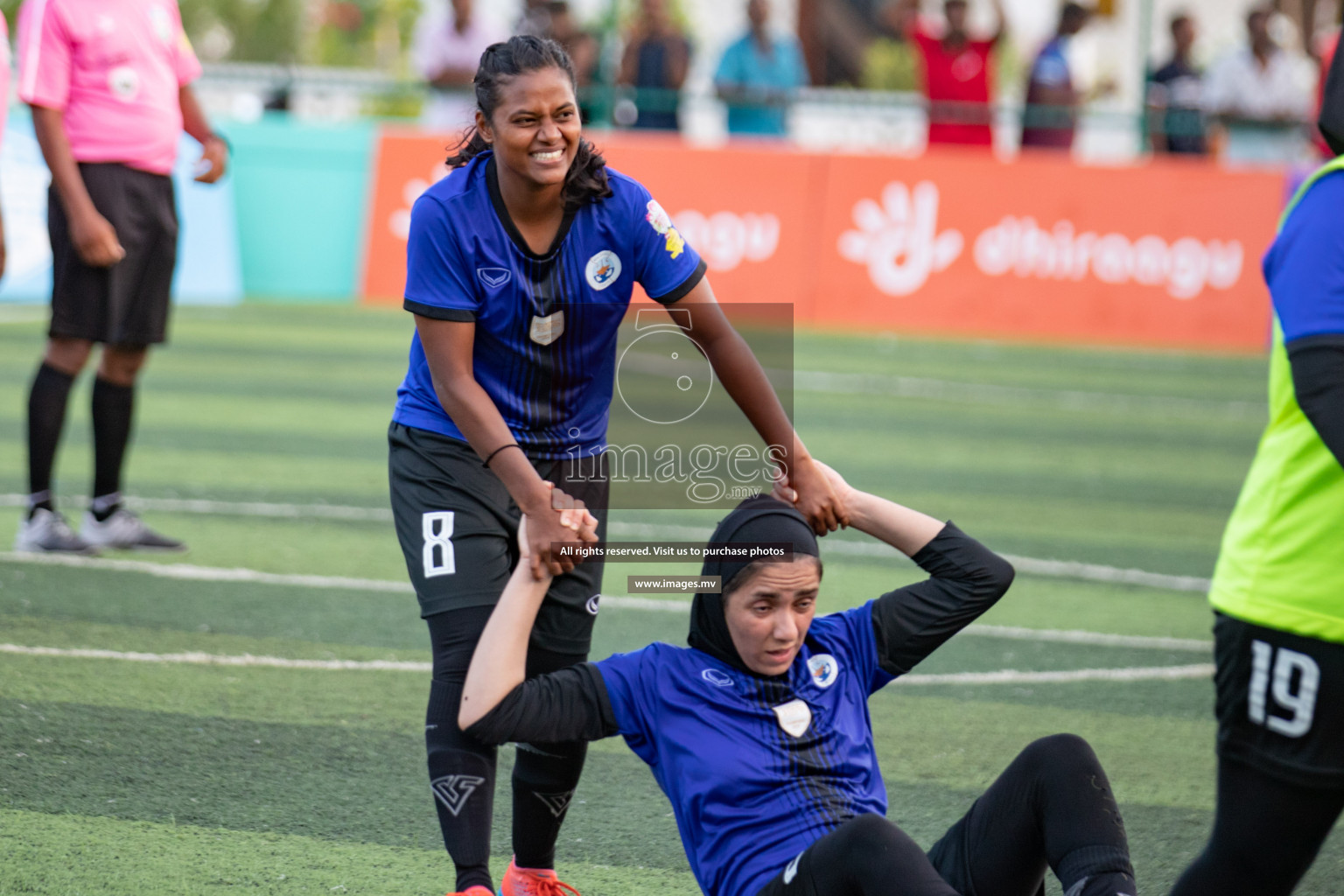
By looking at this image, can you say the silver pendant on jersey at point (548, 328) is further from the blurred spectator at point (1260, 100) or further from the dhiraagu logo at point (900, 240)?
the blurred spectator at point (1260, 100)

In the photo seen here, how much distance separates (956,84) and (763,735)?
15387 millimetres

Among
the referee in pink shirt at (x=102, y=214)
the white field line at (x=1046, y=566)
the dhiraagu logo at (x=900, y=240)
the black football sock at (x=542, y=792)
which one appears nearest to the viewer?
the black football sock at (x=542, y=792)

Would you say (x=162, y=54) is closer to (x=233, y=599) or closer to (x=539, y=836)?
(x=233, y=599)

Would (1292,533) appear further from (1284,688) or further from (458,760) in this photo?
(458,760)

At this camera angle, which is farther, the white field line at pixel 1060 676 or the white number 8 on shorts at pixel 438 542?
the white field line at pixel 1060 676

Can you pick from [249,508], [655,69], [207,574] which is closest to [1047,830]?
[207,574]

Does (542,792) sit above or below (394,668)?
above

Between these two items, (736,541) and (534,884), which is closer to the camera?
(736,541)

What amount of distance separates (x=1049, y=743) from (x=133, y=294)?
4.57 metres

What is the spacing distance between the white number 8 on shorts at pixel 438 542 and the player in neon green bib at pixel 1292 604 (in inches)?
60.3

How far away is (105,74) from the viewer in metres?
6.52

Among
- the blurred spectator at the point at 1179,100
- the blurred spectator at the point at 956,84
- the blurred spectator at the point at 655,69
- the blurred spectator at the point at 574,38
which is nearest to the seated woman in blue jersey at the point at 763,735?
the blurred spectator at the point at 574,38

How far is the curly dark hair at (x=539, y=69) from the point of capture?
3.37 metres

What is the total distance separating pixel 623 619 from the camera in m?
6.19
